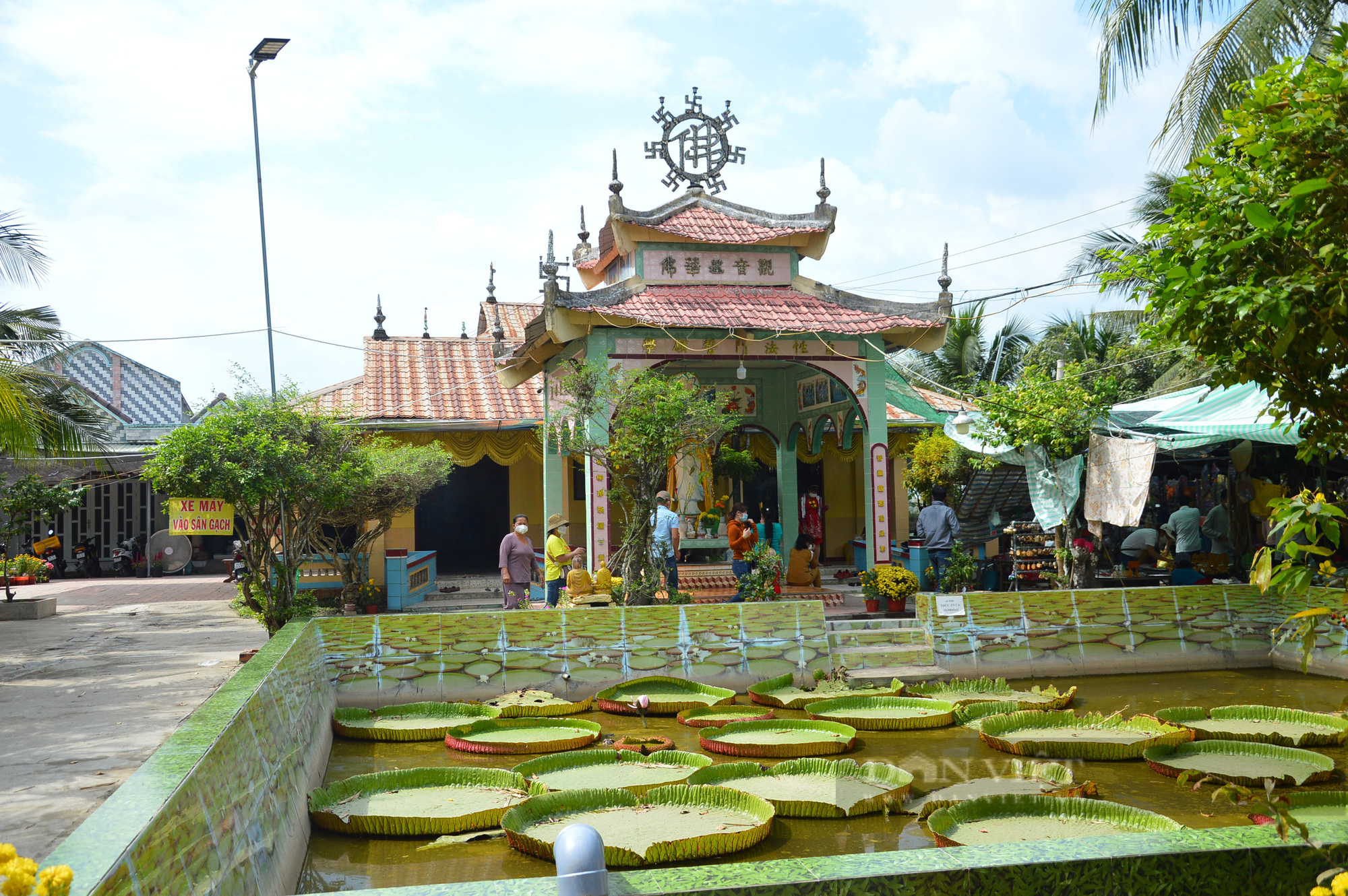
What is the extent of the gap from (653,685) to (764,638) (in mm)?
1133

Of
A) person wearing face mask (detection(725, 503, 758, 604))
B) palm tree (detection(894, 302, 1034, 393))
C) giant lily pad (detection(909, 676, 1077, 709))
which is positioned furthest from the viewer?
palm tree (detection(894, 302, 1034, 393))

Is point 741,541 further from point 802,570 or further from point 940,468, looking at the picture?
point 940,468

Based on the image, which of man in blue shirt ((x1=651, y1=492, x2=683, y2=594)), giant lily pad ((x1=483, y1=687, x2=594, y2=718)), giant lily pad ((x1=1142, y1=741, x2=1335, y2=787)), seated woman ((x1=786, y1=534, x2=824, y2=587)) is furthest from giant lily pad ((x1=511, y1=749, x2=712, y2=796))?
seated woman ((x1=786, y1=534, x2=824, y2=587))

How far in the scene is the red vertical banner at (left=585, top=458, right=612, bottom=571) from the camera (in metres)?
11.8

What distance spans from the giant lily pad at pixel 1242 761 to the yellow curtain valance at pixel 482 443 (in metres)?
11.9

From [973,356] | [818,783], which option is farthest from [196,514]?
[973,356]

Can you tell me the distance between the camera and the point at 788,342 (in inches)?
501

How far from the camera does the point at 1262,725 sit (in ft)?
22.5

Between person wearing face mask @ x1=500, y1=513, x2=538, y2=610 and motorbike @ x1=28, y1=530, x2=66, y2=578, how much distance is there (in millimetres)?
15329

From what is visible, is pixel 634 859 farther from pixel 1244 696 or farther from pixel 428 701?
pixel 1244 696

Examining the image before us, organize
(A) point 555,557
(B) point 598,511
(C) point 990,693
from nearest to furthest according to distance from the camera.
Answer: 1. (C) point 990,693
2. (A) point 555,557
3. (B) point 598,511

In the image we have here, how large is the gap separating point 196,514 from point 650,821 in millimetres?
6486

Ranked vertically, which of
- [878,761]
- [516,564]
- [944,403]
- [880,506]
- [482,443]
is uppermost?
[944,403]

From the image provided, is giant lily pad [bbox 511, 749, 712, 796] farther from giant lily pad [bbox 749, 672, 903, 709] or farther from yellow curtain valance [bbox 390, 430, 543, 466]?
yellow curtain valance [bbox 390, 430, 543, 466]
